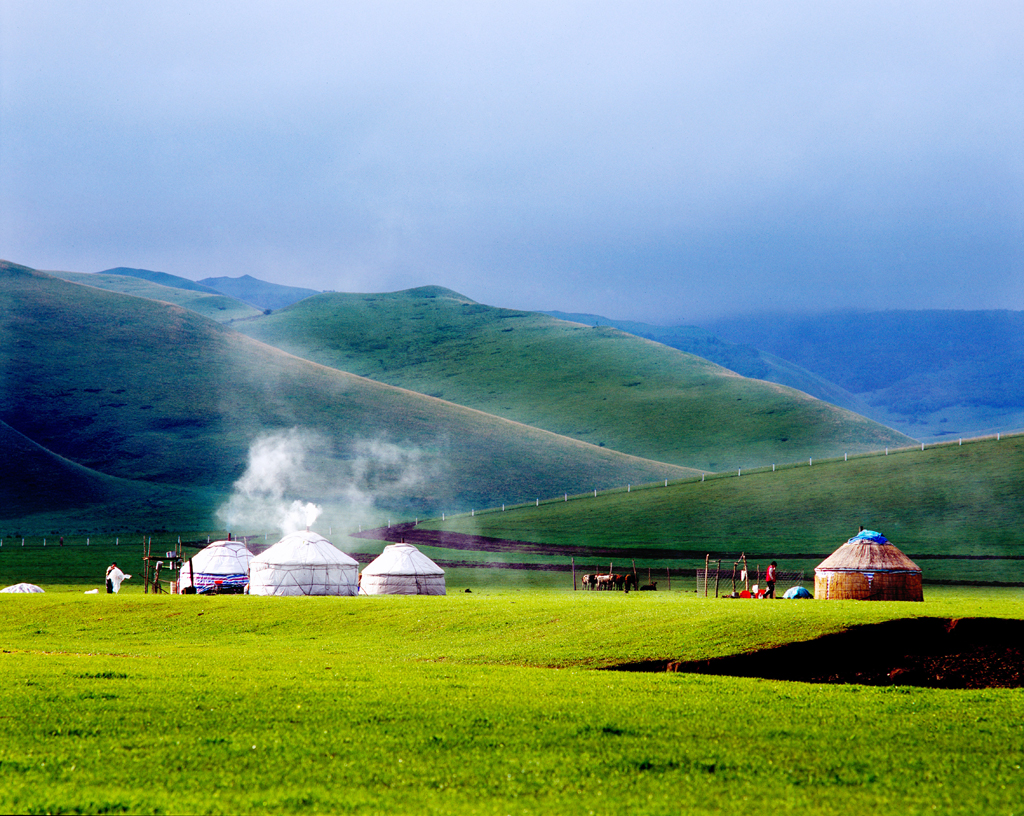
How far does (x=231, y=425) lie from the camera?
412ft

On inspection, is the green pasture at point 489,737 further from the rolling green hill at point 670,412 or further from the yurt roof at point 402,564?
the rolling green hill at point 670,412

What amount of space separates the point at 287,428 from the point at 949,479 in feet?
278

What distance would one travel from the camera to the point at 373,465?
117875 millimetres

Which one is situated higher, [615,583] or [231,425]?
[231,425]

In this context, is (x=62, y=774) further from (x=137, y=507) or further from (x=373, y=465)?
(x=373, y=465)

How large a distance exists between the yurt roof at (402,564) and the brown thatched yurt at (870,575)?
17.7 m

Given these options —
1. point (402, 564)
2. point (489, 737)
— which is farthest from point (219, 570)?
point (489, 737)

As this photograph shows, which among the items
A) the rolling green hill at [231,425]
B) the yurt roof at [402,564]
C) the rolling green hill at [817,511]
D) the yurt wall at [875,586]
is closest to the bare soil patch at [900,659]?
the yurt wall at [875,586]

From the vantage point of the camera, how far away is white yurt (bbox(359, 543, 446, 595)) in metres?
41.9

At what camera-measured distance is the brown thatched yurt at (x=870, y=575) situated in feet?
108

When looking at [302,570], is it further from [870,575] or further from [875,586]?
[875,586]

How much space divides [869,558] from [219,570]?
30838 mm

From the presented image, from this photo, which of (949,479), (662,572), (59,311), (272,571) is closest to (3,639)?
(272,571)

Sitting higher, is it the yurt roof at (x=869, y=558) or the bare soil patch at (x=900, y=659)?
the yurt roof at (x=869, y=558)
